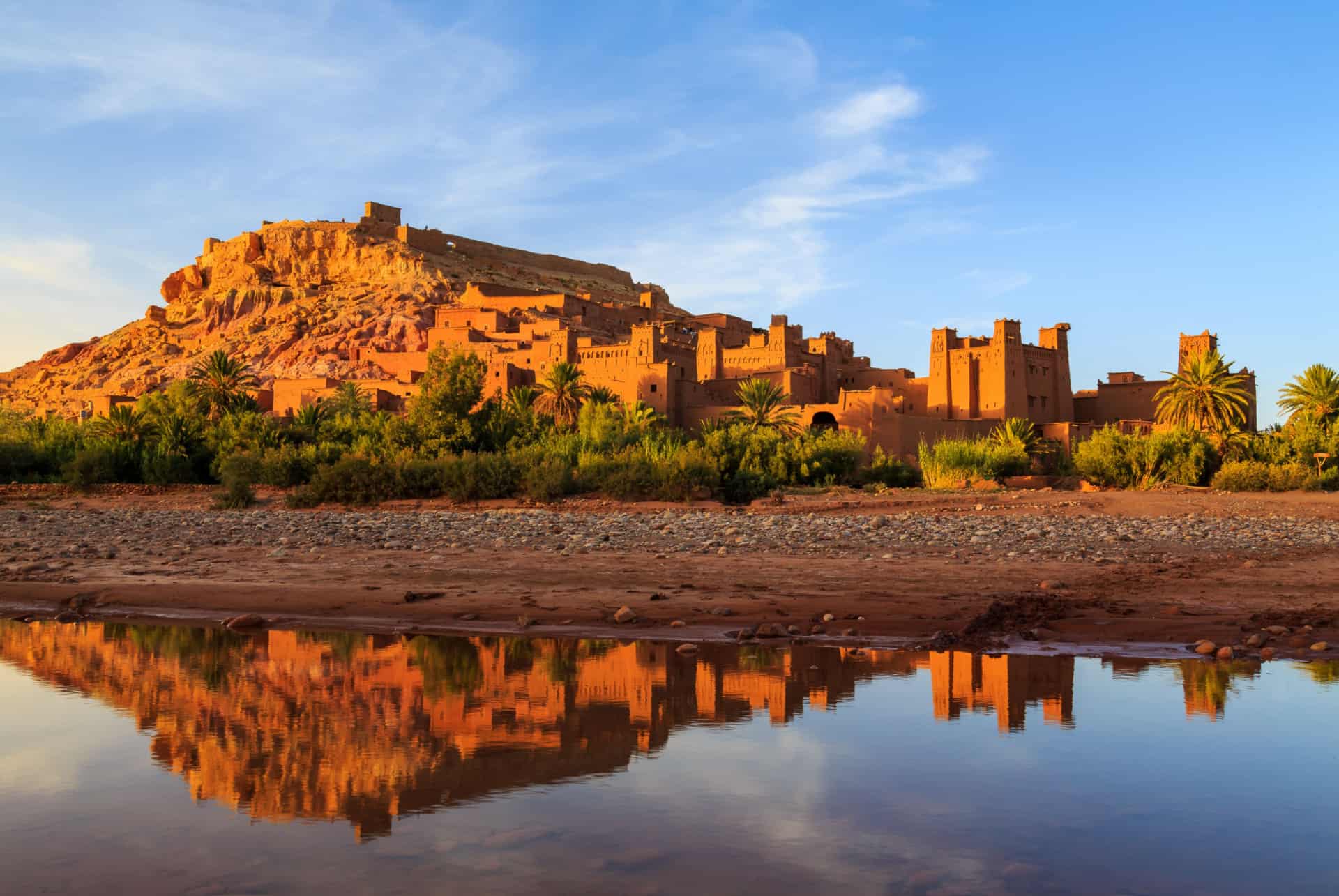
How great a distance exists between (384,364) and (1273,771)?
59.6 m

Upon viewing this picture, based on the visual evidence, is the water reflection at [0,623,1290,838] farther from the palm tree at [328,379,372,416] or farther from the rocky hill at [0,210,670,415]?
the rocky hill at [0,210,670,415]

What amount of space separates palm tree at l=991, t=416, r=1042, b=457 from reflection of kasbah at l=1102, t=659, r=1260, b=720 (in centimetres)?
3252

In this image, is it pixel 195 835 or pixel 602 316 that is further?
pixel 602 316

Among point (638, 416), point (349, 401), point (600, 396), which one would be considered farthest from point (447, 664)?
point (349, 401)

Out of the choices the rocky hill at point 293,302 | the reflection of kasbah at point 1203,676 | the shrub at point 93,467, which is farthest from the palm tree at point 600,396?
the reflection of kasbah at point 1203,676

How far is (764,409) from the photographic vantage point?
43375 millimetres

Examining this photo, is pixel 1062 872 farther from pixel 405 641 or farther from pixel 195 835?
pixel 405 641

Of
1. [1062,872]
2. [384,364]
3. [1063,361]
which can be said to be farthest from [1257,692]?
[384,364]

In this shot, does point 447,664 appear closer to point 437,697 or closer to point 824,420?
point 437,697

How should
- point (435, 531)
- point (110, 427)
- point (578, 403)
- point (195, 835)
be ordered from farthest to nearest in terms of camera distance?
point (578, 403) < point (110, 427) < point (435, 531) < point (195, 835)

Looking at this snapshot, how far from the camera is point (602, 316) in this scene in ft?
235

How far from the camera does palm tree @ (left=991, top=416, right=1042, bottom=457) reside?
40812 mm

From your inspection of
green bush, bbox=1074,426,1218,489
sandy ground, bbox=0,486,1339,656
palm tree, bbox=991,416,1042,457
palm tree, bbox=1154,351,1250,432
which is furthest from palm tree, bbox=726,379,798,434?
sandy ground, bbox=0,486,1339,656

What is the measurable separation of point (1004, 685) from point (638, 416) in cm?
3344
